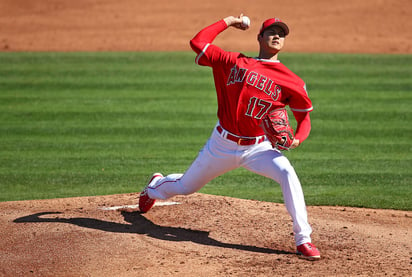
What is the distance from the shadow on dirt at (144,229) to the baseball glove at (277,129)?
3.03ft

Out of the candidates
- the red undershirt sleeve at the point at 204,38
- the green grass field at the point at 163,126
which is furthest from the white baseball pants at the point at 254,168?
the green grass field at the point at 163,126

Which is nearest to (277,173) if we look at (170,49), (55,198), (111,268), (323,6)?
(111,268)

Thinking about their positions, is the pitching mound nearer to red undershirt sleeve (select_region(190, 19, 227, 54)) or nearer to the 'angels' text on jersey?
the 'angels' text on jersey

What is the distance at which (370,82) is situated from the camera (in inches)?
478

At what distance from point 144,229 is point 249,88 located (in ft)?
5.47

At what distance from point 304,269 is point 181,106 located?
6367 millimetres

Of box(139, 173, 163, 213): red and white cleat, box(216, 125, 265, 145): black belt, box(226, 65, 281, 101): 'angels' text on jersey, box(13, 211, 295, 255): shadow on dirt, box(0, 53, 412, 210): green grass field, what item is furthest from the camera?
box(0, 53, 412, 210): green grass field

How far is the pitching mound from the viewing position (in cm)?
482

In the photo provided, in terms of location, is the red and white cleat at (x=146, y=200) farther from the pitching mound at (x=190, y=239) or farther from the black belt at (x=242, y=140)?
the black belt at (x=242, y=140)

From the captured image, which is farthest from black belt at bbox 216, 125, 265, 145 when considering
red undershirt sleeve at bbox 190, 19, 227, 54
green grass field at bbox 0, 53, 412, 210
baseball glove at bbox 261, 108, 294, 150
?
green grass field at bbox 0, 53, 412, 210

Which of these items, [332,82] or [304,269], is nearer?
[304,269]

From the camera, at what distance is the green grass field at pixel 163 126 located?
7.72m

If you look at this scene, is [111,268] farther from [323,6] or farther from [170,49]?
[323,6]

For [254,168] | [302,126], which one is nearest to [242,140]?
[254,168]
